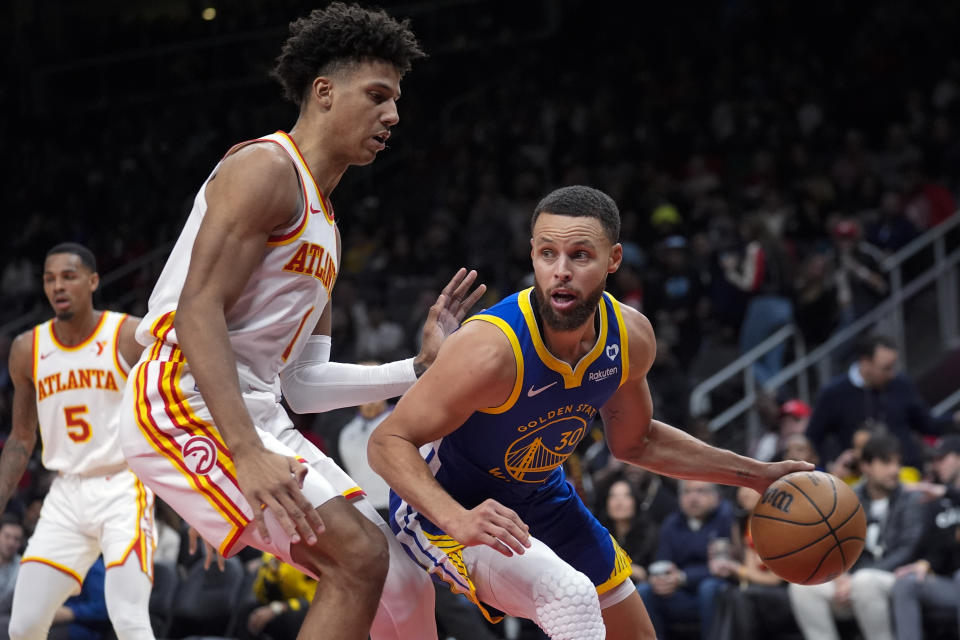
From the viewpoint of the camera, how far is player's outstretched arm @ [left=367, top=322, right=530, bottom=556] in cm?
353

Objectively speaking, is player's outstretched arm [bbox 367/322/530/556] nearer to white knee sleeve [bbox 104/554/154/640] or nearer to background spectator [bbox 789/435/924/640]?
white knee sleeve [bbox 104/554/154/640]

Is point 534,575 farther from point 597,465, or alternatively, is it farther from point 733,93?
point 733,93

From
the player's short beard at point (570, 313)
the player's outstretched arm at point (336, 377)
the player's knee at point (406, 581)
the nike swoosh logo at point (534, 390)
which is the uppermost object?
the player's short beard at point (570, 313)

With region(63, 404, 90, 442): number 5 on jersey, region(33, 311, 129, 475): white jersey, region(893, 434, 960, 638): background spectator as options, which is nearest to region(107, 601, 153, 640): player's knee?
region(33, 311, 129, 475): white jersey

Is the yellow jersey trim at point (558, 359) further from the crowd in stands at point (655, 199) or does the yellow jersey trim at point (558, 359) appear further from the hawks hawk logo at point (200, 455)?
the crowd in stands at point (655, 199)

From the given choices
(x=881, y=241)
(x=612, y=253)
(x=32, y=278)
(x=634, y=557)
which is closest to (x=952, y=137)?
(x=881, y=241)

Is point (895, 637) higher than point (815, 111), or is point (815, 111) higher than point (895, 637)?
point (815, 111)

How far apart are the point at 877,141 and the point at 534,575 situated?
976 cm

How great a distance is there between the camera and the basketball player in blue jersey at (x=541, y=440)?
3.56 meters

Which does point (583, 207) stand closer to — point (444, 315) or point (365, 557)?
point (444, 315)

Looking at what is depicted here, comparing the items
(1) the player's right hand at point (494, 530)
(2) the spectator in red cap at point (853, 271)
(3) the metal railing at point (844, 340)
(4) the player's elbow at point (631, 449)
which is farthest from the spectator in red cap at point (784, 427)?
(1) the player's right hand at point (494, 530)

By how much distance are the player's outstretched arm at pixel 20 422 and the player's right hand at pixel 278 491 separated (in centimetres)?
276

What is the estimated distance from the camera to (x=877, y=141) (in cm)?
1223

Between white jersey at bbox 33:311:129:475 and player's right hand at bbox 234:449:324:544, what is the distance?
9.17ft
